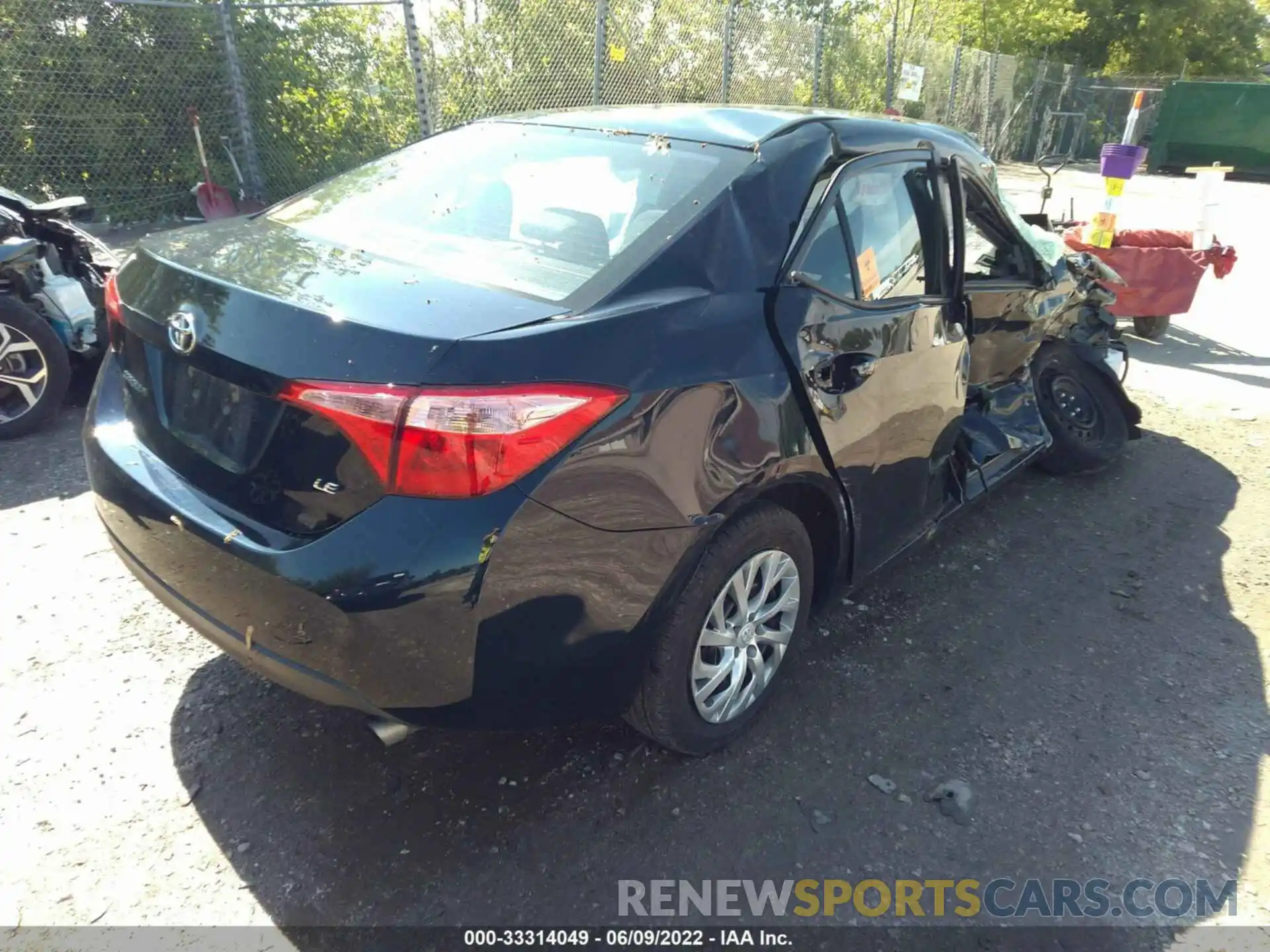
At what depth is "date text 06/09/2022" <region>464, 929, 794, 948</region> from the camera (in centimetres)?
206

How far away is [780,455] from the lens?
2.36m

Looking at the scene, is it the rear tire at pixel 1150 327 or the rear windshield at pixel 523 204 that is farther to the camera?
the rear tire at pixel 1150 327

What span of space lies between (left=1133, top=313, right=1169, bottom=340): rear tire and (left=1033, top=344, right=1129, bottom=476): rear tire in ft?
10.7

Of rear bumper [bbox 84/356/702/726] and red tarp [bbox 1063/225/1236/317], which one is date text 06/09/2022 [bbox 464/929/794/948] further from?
red tarp [bbox 1063/225/1236/317]

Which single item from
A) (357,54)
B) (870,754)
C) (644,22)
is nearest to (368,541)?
(870,754)

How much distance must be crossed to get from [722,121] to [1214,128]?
29.6m

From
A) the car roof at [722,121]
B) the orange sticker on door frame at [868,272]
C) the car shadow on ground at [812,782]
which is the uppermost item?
the car roof at [722,121]

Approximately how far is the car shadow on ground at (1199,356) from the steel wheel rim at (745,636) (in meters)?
5.75

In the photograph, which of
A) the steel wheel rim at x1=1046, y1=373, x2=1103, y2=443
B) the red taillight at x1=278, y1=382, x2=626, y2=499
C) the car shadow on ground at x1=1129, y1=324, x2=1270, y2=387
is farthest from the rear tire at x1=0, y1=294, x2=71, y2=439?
the car shadow on ground at x1=1129, y1=324, x2=1270, y2=387

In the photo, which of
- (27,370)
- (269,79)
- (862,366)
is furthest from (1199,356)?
(269,79)

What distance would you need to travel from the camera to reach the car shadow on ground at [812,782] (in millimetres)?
2209

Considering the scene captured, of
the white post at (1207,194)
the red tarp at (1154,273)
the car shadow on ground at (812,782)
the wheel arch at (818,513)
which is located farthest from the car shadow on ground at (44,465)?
the white post at (1207,194)

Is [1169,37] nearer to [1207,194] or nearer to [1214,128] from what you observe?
[1214,128]

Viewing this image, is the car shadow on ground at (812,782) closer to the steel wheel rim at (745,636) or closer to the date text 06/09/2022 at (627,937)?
the date text 06/09/2022 at (627,937)
